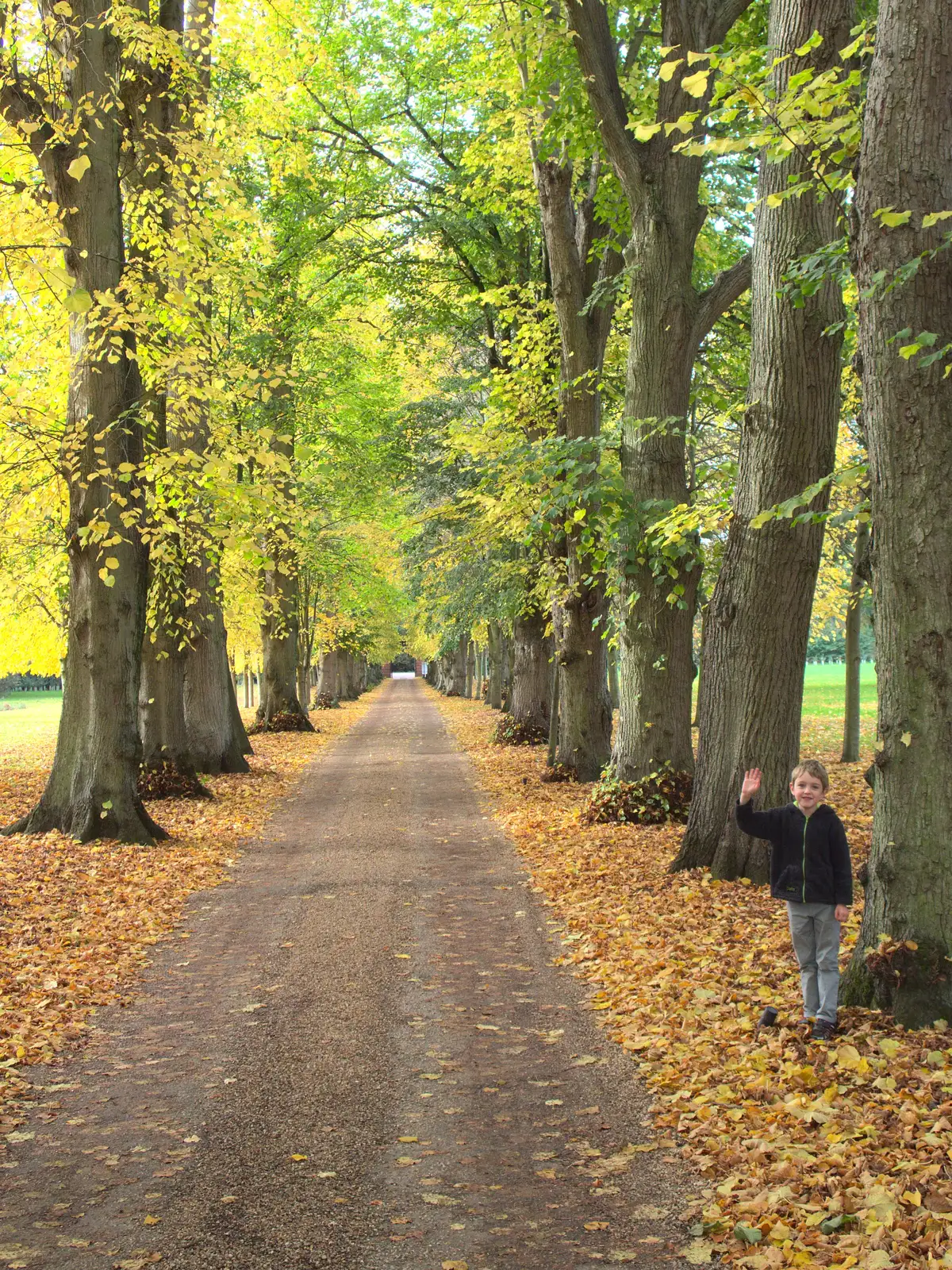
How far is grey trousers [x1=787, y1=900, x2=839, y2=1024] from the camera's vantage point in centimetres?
572

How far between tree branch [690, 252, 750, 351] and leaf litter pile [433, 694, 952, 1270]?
6.64 m

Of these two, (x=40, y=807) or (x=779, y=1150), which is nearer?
(x=779, y=1150)

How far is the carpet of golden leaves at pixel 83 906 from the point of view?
6.68 metres

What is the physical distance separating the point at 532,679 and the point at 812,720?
44.2 ft

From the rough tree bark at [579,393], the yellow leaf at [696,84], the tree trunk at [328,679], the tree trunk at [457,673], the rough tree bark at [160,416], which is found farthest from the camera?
the tree trunk at [457,673]

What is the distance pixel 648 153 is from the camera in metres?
11.7

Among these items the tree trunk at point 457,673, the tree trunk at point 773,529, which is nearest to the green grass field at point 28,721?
the tree trunk at point 457,673

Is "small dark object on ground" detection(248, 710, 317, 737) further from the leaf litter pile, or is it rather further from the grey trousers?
the grey trousers

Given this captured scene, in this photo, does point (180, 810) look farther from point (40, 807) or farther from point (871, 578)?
point (871, 578)

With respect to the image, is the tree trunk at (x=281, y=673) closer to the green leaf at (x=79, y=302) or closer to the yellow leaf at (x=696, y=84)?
the green leaf at (x=79, y=302)

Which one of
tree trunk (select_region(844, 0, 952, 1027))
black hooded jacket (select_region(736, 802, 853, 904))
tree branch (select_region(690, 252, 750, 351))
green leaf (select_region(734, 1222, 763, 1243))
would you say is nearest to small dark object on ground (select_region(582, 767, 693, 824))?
tree branch (select_region(690, 252, 750, 351))

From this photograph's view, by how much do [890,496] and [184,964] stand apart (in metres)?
5.80

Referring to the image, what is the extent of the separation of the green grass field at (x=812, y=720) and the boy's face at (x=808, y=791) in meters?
11.9

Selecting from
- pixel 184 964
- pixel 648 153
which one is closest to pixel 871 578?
pixel 184 964
